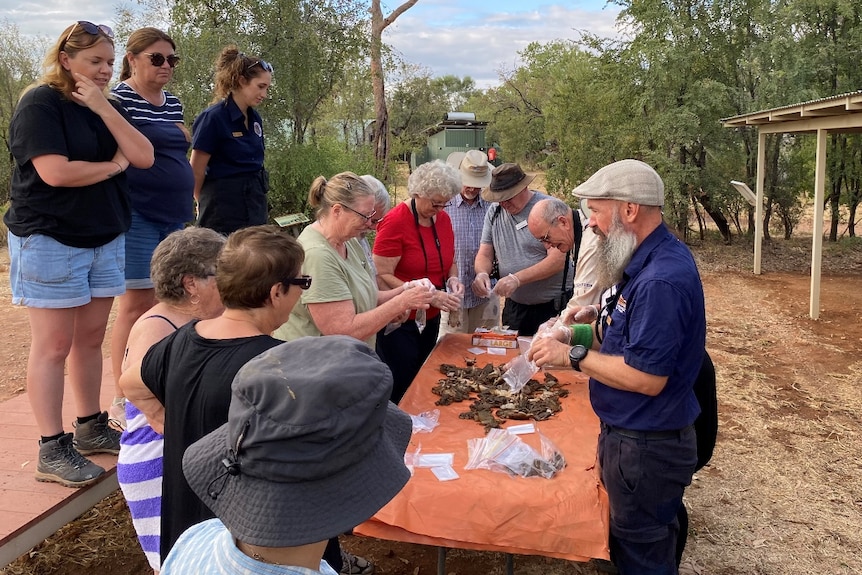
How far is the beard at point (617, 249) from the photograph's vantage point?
7.12ft

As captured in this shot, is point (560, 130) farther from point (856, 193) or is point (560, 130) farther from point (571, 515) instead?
point (571, 515)

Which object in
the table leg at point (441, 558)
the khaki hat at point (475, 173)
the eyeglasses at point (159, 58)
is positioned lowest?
the table leg at point (441, 558)

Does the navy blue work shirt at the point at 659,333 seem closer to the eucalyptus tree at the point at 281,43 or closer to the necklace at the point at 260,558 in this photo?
the necklace at the point at 260,558

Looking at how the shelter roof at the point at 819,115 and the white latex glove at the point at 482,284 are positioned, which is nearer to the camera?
the white latex glove at the point at 482,284

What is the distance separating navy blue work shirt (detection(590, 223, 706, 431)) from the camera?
2.01 meters

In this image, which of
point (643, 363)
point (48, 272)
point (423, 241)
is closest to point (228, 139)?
point (423, 241)

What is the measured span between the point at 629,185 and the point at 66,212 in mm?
2166

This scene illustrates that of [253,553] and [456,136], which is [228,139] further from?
[456,136]

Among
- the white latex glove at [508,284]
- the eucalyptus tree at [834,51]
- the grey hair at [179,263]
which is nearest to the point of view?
→ the grey hair at [179,263]

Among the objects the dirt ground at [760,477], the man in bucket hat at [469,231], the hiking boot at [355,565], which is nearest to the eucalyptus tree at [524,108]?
the dirt ground at [760,477]

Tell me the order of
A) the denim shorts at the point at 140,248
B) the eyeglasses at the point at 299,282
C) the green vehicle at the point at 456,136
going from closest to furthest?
the eyeglasses at the point at 299,282 < the denim shorts at the point at 140,248 < the green vehicle at the point at 456,136

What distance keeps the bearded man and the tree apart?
11.4 meters

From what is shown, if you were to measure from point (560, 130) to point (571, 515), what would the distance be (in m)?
13.3

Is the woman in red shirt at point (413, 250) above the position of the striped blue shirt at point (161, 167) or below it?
below
